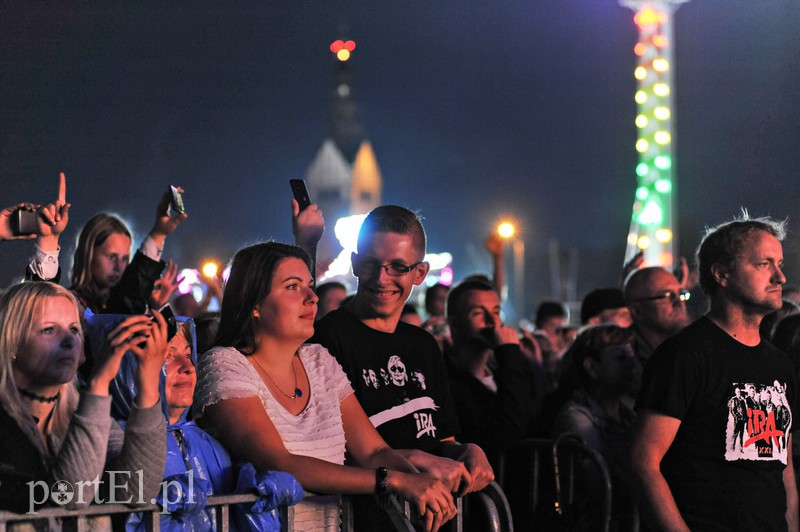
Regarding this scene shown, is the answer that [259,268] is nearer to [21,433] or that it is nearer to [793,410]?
[21,433]

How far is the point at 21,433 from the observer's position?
118 inches

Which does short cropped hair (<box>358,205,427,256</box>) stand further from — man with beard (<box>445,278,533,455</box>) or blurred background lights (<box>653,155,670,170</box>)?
blurred background lights (<box>653,155,670,170</box>)

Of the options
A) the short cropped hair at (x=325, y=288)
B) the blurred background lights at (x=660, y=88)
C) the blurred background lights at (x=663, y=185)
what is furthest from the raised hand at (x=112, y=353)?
the blurred background lights at (x=660, y=88)

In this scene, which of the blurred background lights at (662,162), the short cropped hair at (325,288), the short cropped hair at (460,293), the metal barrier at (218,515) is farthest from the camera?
the blurred background lights at (662,162)

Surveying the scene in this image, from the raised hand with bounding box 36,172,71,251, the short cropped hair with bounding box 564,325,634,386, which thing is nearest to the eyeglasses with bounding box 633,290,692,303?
the short cropped hair with bounding box 564,325,634,386

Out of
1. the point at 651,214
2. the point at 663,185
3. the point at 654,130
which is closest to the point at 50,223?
the point at 651,214

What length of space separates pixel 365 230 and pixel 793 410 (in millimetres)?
2135

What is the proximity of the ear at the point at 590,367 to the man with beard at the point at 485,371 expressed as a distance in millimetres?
343

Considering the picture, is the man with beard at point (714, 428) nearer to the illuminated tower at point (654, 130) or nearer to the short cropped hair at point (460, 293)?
the short cropped hair at point (460, 293)

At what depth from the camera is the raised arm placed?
167 inches

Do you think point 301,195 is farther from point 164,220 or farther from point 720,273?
point 720,273

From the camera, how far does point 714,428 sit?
4.33 metres

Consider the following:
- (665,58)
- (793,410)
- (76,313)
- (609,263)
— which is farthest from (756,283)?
(609,263)

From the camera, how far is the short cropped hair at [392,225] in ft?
15.3
